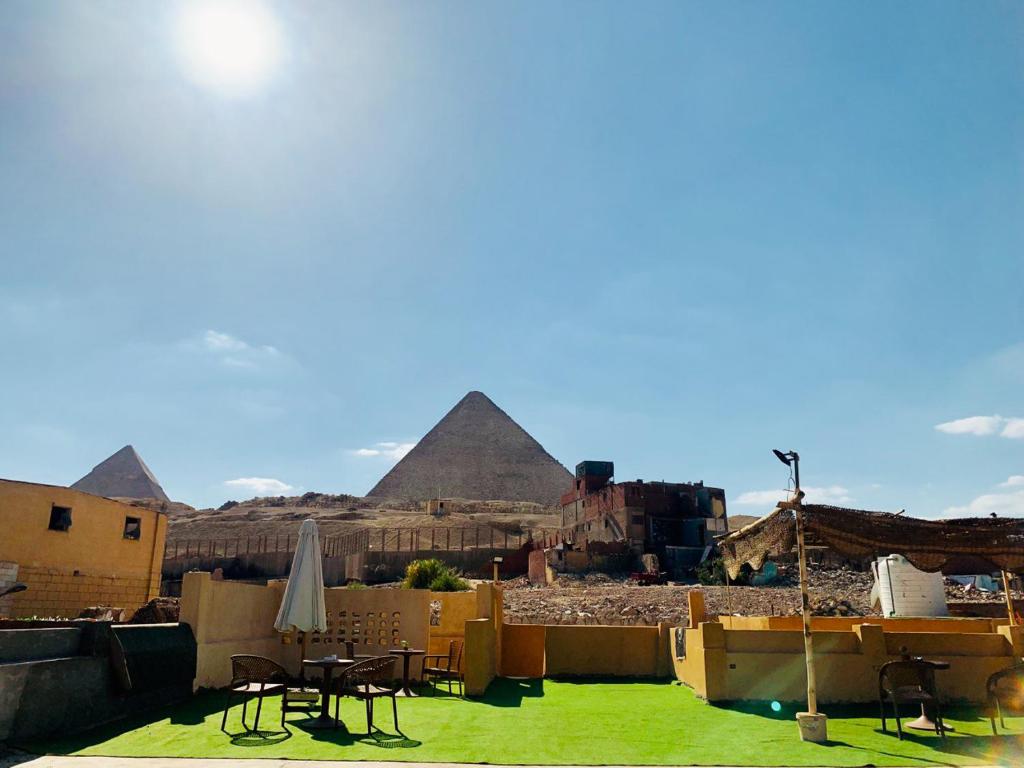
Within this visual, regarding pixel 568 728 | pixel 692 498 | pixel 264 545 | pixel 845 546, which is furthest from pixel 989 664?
pixel 264 545

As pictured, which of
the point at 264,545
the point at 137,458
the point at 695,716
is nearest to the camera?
the point at 695,716

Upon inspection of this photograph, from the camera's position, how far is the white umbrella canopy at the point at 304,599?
28.8 ft

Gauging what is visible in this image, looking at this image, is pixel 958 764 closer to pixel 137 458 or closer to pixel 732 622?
pixel 732 622

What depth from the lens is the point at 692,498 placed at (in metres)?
44.3

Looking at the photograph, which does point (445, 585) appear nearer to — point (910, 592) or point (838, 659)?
point (910, 592)

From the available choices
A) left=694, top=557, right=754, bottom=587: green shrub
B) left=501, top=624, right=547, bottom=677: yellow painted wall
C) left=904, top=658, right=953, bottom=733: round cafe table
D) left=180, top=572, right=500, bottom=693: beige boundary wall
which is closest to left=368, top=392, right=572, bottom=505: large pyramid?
left=694, top=557, right=754, bottom=587: green shrub

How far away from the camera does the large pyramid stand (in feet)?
400

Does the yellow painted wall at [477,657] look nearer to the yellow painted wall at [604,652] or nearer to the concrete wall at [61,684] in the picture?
the yellow painted wall at [604,652]

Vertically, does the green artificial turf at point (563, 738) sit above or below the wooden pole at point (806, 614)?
below

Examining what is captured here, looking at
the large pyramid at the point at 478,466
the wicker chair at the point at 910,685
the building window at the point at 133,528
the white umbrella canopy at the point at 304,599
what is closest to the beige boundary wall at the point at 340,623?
the white umbrella canopy at the point at 304,599

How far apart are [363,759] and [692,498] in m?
41.1

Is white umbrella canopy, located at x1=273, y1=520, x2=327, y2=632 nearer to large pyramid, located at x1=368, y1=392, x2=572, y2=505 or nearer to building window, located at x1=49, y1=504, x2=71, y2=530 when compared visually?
building window, located at x1=49, y1=504, x2=71, y2=530

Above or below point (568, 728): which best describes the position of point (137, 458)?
above

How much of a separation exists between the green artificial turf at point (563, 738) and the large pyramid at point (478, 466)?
359ft
